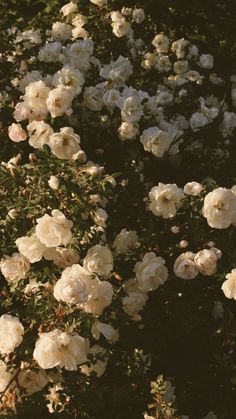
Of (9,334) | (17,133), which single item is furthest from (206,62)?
(9,334)

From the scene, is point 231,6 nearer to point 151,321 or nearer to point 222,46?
point 222,46

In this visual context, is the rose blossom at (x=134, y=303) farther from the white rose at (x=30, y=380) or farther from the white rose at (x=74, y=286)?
the white rose at (x=30, y=380)

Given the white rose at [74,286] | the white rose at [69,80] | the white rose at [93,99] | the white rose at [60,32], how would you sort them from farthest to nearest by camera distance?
the white rose at [60,32], the white rose at [93,99], the white rose at [69,80], the white rose at [74,286]

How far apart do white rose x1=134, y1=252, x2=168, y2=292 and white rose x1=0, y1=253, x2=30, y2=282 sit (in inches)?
17.1

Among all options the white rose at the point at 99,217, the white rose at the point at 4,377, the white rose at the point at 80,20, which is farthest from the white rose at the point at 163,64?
the white rose at the point at 4,377

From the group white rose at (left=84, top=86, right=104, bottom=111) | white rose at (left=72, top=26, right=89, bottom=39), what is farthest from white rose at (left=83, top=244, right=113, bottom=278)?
white rose at (left=72, top=26, right=89, bottom=39)

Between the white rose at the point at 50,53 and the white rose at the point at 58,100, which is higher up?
the white rose at the point at 58,100

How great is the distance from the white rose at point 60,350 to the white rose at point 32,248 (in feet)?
1.01

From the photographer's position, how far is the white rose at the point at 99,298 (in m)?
2.49

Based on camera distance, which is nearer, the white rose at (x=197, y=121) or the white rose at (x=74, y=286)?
the white rose at (x=74, y=286)

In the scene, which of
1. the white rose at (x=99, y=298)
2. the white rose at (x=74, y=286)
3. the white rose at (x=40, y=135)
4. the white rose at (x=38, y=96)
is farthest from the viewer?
the white rose at (x=38, y=96)

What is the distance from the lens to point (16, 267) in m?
2.65

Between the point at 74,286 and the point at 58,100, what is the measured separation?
1.10 metres

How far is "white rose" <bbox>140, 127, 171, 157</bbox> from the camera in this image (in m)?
3.36
